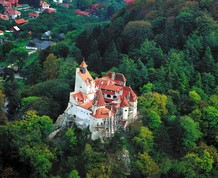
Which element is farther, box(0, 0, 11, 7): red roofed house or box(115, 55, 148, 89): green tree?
box(0, 0, 11, 7): red roofed house

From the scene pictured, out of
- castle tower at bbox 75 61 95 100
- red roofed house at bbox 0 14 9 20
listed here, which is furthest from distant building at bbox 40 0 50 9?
castle tower at bbox 75 61 95 100

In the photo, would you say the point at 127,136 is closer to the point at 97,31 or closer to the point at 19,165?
the point at 19,165

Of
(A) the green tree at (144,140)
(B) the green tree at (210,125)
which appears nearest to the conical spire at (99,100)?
(A) the green tree at (144,140)

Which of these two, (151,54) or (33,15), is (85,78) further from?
(33,15)

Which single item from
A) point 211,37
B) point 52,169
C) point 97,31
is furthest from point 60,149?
point 97,31

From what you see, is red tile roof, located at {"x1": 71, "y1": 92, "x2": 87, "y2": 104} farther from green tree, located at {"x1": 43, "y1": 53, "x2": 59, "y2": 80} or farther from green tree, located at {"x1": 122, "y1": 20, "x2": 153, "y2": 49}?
A: green tree, located at {"x1": 122, "y1": 20, "x2": 153, "y2": 49}

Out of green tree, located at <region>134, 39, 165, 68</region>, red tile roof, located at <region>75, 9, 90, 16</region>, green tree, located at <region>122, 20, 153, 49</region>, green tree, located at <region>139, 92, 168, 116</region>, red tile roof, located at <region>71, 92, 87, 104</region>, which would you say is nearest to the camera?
red tile roof, located at <region>71, 92, 87, 104</region>

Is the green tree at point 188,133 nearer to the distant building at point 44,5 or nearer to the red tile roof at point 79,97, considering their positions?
the red tile roof at point 79,97
